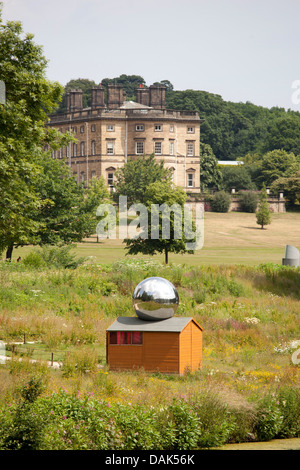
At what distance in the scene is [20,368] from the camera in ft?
55.4

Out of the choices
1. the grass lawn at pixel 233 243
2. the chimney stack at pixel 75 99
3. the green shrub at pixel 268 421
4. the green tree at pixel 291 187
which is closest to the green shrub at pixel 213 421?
the green shrub at pixel 268 421

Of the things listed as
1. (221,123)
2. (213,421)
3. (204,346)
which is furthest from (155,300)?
(221,123)

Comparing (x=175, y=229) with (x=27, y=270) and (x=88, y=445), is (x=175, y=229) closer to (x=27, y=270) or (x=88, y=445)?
(x=27, y=270)

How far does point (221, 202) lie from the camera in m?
94.2

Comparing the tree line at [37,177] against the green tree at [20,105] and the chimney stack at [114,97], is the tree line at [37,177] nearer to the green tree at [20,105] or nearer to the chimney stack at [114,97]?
the green tree at [20,105]

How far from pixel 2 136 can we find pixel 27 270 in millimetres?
11220

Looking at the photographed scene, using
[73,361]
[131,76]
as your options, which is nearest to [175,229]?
[73,361]

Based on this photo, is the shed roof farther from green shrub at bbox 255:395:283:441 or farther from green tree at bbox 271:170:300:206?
green tree at bbox 271:170:300:206

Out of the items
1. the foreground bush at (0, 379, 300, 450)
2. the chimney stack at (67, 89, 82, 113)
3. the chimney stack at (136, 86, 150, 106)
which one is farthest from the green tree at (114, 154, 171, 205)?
the foreground bush at (0, 379, 300, 450)

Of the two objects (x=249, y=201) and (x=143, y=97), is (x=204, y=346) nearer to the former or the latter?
(x=249, y=201)

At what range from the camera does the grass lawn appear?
2167 inches

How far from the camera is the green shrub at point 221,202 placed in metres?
94.2

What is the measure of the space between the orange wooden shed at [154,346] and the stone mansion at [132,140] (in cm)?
8712

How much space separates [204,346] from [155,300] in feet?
14.7
